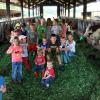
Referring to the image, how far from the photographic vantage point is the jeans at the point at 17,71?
33.6ft

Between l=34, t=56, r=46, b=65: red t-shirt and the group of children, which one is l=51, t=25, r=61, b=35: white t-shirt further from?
l=34, t=56, r=46, b=65: red t-shirt

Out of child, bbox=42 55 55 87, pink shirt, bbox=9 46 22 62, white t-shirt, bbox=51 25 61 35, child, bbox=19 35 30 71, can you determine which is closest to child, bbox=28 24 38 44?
white t-shirt, bbox=51 25 61 35

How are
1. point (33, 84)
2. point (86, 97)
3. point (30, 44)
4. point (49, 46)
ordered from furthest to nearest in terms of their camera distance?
point (30, 44) → point (49, 46) → point (33, 84) → point (86, 97)

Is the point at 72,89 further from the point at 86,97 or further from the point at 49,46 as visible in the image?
the point at 49,46

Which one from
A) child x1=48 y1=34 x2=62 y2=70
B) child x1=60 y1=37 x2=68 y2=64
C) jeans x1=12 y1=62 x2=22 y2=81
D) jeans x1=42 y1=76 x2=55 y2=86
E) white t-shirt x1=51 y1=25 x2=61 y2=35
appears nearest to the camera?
jeans x1=42 y1=76 x2=55 y2=86

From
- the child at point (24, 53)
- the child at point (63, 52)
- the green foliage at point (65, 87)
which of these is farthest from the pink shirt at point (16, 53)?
the child at point (63, 52)

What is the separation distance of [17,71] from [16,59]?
355 millimetres

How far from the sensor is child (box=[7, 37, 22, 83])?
1019cm

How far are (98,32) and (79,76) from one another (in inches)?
320

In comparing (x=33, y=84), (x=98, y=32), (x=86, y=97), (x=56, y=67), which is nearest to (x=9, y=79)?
(x=33, y=84)

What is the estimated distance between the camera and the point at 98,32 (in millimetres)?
18250

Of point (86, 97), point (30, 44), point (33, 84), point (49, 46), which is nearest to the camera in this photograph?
point (86, 97)

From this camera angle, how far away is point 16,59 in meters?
10.2

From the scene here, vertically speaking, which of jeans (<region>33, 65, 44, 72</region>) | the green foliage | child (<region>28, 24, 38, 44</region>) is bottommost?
the green foliage
